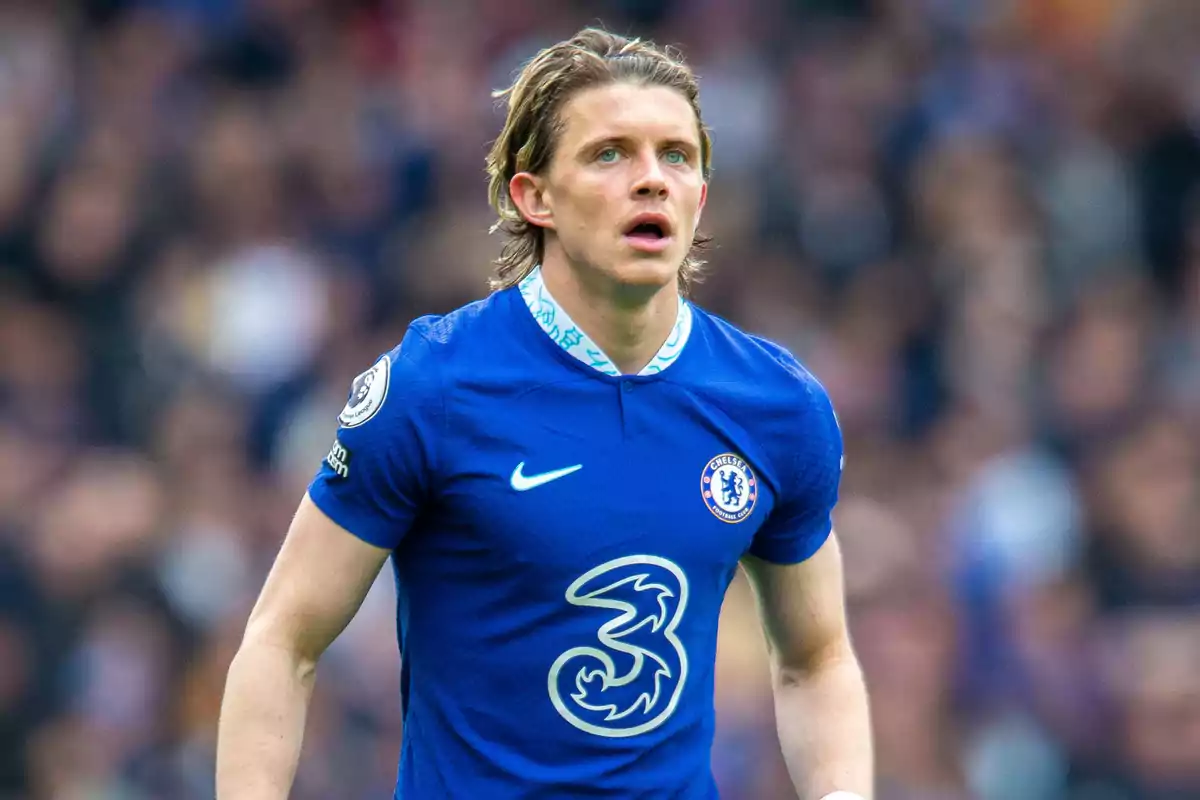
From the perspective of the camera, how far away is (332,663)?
8.79m

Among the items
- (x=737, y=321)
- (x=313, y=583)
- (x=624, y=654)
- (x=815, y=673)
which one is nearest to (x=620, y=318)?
(x=624, y=654)

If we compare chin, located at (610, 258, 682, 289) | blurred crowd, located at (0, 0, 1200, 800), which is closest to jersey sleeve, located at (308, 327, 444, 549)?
chin, located at (610, 258, 682, 289)

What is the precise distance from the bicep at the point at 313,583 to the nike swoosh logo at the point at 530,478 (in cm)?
30

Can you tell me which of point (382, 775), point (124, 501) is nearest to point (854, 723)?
point (382, 775)

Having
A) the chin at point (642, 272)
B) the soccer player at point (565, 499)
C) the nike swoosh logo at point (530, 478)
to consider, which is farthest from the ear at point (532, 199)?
the nike swoosh logo at point (530, 478)

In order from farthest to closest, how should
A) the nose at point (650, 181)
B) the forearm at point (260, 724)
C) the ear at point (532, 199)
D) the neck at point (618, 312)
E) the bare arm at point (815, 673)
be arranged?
the bare arm at point (815, 673)
the ear at point (532, 199)
the neck at point (618, 312)
the nose at point (650, 181)
the forearm at point (260, 724)

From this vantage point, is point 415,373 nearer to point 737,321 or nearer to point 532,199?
point 532,199

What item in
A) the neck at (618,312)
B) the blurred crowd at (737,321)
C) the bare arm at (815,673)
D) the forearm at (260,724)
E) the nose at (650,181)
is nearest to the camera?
the forearm at (260,724)

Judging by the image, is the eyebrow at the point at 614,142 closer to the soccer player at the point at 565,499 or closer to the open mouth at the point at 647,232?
the soccer player at the point at 565,499

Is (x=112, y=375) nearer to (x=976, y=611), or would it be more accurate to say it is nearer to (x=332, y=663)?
(x=332, y=663)

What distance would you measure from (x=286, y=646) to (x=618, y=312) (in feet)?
3.17

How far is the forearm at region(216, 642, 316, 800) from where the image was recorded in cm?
389

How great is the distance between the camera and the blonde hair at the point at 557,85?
4.20 metres

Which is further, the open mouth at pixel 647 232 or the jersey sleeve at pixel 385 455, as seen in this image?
the open mouth at pixel 647 232
